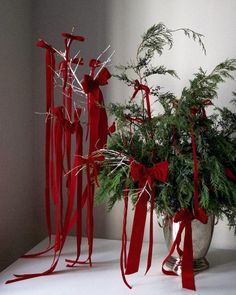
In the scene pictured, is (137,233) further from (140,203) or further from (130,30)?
(130,30)

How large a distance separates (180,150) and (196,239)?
0.24 meters

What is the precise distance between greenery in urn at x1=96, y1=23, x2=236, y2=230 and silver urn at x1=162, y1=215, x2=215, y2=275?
0.06 m

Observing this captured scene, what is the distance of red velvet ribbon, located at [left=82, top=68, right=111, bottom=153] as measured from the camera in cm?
106

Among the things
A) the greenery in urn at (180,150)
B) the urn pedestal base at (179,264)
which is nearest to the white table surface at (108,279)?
the urn pedestal base at (179,264)

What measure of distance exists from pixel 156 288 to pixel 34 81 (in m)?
0.80

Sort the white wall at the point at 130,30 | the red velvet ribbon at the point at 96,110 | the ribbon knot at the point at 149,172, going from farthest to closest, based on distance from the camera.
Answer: the white wall at the point at 130,30
the red velvet ribbon at the point at 96,110
the ribbon knot at the point at 149,172

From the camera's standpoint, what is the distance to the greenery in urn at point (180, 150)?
964 millimetres

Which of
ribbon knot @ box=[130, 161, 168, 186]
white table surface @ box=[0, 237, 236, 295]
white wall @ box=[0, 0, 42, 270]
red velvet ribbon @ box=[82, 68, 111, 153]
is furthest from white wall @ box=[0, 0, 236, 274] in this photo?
ribbon knot @ box=[130, 161, 168, 186]

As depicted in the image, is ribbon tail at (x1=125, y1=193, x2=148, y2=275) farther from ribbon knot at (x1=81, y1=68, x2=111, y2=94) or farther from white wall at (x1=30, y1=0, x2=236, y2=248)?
white wall at (x1=30, y1=0, x2=236, y2=248)

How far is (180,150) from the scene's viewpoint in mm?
1003

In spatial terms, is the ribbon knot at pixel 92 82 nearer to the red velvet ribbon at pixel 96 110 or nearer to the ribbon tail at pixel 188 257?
the red velvet ribbon at pixel 96 110

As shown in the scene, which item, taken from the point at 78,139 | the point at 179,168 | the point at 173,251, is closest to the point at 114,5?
the point at 78,139

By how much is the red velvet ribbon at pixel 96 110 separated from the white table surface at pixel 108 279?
31 centimetres

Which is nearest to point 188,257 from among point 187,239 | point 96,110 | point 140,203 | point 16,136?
point 187,239
